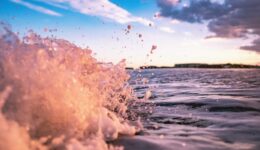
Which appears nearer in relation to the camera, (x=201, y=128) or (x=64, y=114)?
(x=64, y=114)

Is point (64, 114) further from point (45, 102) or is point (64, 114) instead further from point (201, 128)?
point (201, 128)

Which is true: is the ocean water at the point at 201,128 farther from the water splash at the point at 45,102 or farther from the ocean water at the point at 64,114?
the water splash at the point at 45,102

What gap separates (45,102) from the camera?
4.53 metres

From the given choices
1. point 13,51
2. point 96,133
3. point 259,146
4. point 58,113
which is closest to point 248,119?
point 259,146

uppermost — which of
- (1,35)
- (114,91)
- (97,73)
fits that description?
(1,35)

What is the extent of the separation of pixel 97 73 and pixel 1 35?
2.35m

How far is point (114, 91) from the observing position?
9.04 metres

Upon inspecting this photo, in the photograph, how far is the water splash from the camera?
4020 mm

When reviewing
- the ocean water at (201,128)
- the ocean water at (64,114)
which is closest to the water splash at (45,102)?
the ocean water at (64,114)

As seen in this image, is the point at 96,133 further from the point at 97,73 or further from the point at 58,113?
the point at 97,73

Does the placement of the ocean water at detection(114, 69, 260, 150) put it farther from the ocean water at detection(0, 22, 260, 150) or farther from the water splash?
the water splash

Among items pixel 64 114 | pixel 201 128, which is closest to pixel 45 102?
pixel 64 114

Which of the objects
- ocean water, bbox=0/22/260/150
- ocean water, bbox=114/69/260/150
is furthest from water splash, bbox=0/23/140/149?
ocean water, bbox=114/69/260/150

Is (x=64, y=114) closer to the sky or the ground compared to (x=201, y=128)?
closer to the sky
